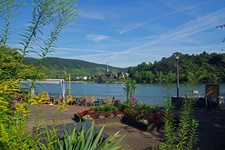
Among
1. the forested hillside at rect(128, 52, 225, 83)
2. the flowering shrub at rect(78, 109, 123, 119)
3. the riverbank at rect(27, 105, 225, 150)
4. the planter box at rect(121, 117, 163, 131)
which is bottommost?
the riverbank at rect(27, 105, 225, 150)

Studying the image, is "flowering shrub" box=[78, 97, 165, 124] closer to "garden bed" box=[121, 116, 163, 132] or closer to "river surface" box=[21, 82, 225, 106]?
"garden bed" box=[121, 116, 163, 132]

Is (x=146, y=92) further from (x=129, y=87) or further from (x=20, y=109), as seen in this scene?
(x=20, y=109)

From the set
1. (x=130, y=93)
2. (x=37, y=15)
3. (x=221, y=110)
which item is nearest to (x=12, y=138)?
(x=37, y=15)

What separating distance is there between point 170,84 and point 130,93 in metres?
9.91

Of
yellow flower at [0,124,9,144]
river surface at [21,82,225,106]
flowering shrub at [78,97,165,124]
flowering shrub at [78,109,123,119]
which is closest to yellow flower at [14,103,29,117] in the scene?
yellow flower at [0,124,9,144]

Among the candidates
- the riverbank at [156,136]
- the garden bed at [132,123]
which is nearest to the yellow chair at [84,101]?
the garden bed at [132,123]

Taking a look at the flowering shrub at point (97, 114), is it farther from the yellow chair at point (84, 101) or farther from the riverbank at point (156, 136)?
the yellow chair at point (84, 101)

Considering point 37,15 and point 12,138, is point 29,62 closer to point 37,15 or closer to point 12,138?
point 37,15

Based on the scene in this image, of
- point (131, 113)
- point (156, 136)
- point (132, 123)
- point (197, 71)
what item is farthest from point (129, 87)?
point (197, 71)

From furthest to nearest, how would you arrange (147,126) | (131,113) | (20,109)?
1. (131,113)
2. (147,126)
3. (20,109)

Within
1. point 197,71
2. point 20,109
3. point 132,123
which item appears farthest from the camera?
point 132,123

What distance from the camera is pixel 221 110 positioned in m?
12.8

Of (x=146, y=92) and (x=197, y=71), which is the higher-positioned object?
(x=197, y=71)

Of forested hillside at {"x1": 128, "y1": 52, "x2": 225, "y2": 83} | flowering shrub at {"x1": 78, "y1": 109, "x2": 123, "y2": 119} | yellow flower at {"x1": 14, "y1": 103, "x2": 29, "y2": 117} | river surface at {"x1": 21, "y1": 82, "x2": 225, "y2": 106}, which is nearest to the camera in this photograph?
yellow flower at {"x1": 14, "y1": 103, "x2": 29, "y2": 117}
